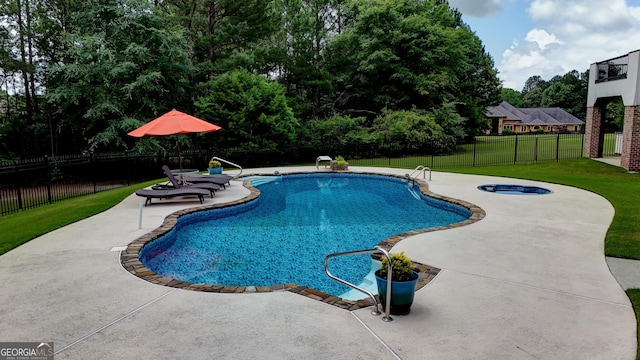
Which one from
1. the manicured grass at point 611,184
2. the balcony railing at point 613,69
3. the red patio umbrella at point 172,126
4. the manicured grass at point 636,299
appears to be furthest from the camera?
the balcony railing at point 613,69

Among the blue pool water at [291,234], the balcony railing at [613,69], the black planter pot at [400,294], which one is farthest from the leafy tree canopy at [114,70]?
the balcony railing at [613,69]

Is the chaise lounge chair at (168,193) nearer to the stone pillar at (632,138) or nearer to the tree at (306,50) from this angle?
the stone pillar at (632,138)

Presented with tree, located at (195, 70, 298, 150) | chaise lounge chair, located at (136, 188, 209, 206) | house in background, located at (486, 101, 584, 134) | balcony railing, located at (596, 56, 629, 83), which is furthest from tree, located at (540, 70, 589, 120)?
chaise lounge chair, located at (136, 188, 209, 206)

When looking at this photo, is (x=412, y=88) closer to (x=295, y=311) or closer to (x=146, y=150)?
(x=146, y=150)

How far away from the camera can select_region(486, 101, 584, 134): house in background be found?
60188 mm

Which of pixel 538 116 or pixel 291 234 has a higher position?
pixel 538 116

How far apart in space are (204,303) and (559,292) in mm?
3957

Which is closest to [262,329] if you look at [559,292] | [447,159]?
[559,292]

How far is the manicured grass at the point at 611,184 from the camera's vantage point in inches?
248

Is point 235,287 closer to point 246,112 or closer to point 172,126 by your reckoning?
point 172,126

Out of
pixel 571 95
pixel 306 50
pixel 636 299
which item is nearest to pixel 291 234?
pixel 636 299

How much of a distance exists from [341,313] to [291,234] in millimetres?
4204

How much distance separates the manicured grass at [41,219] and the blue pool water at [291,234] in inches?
86.2

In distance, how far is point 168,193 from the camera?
384 inches
